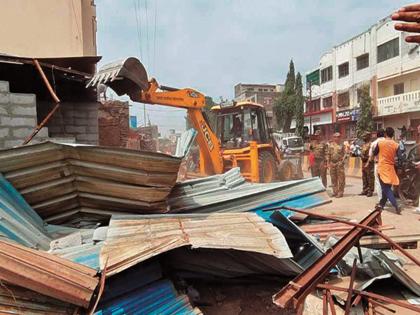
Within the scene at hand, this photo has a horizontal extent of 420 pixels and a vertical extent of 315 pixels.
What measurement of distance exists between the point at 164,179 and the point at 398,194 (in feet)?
20.3

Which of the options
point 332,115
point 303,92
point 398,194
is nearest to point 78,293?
point 398,194

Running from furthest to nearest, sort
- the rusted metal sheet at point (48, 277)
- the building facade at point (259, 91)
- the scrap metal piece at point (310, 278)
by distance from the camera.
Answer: the building facade at point (259, 91), the rusted metal sheet at point (48, 277), the scrap metal piece at point (310, 278)

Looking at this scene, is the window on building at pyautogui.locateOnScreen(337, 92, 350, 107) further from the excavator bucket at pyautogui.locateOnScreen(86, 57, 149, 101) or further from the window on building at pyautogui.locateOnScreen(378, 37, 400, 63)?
the excavator bucket at pyautogui.locateOnScreen(86, 57, 149, 101)

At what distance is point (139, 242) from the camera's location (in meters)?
2.68

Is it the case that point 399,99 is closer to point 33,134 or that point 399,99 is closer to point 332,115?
point 332,115

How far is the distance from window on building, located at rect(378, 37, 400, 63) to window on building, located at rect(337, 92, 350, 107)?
4.18 meters

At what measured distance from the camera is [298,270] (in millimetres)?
3094

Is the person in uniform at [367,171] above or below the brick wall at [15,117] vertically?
below

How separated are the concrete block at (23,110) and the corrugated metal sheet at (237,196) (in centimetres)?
195

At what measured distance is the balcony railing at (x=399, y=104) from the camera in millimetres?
21812

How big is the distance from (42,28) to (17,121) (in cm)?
672

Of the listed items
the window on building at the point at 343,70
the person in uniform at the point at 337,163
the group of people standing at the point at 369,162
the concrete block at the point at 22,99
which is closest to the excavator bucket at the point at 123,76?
the concrete block at the point at 22,99

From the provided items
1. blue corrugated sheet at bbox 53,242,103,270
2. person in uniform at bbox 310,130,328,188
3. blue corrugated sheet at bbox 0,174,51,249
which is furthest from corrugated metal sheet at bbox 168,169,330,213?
person in uniform at bbox 310,130,328,188

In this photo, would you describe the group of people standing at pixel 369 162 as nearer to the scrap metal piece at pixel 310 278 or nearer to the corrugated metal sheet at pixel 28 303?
the scrap metal piece at pixel 310 278
